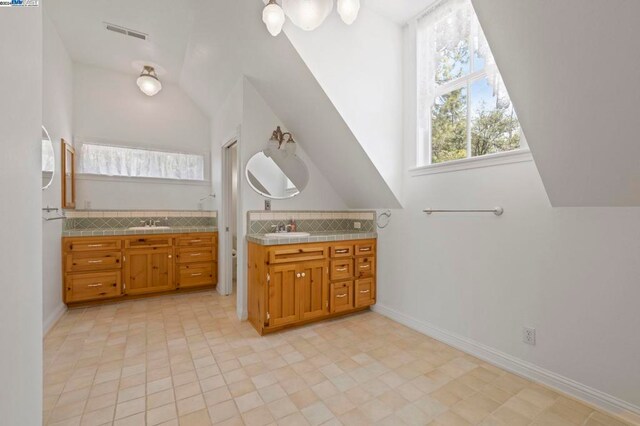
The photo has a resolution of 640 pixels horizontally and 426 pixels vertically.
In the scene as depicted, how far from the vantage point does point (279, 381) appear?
6.20 feet

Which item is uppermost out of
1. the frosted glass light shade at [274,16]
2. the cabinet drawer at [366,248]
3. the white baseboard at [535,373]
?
the frosted glass light shade at [274,16]

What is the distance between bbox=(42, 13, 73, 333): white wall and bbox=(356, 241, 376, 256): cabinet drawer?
3049mm

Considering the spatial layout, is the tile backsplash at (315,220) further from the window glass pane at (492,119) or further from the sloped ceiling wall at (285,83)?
the window glass pane at (492,119)

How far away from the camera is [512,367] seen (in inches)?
78.4

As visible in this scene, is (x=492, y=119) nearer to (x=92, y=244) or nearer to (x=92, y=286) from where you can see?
(x=92, y=244)

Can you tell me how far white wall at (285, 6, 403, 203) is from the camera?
2359mm

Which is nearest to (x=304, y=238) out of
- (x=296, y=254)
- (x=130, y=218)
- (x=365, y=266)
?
(x=296, y=254)

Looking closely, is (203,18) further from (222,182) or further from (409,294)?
(409,294)

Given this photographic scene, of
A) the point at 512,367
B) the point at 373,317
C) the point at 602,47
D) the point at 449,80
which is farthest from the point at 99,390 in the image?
the point at 449,80

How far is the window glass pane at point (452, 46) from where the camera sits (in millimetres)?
2244

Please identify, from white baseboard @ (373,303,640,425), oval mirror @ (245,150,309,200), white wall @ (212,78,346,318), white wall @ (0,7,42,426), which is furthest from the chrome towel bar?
white wall @ (0,7,42,426)

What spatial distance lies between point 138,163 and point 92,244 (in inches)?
51.6

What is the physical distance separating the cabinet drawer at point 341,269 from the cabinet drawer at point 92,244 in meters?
2.66

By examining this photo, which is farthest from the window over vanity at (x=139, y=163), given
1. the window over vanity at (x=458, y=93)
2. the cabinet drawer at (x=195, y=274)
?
the window over vanity at (x=458, y=93)
